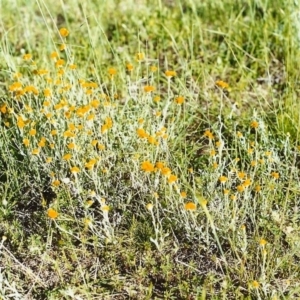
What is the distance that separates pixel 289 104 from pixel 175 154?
651 millimetres

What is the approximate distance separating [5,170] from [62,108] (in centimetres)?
39

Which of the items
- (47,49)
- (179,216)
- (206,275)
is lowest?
(206,275)

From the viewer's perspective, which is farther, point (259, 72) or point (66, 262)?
point (259, 72)

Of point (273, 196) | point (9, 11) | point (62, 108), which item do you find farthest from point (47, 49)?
point (273, 196)

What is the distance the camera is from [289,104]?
115 inches

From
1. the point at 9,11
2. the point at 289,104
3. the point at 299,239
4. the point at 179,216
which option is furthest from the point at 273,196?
the point at 9,11

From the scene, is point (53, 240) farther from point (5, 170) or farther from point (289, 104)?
point (289, 104)

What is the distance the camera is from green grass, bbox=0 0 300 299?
7.35ft

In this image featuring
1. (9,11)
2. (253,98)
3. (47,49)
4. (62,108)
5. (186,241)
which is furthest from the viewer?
(9,11)

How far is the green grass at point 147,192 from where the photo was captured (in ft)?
7.35

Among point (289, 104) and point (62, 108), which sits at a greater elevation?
point (62, 108)

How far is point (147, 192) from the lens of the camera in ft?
8.17

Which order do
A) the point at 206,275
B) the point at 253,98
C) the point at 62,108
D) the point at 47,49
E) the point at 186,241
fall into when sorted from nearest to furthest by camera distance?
the point at 206,275, the point at 186,241, the point at 62,108, the point at 253,98, the point at 47,49

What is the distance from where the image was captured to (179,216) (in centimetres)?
232
